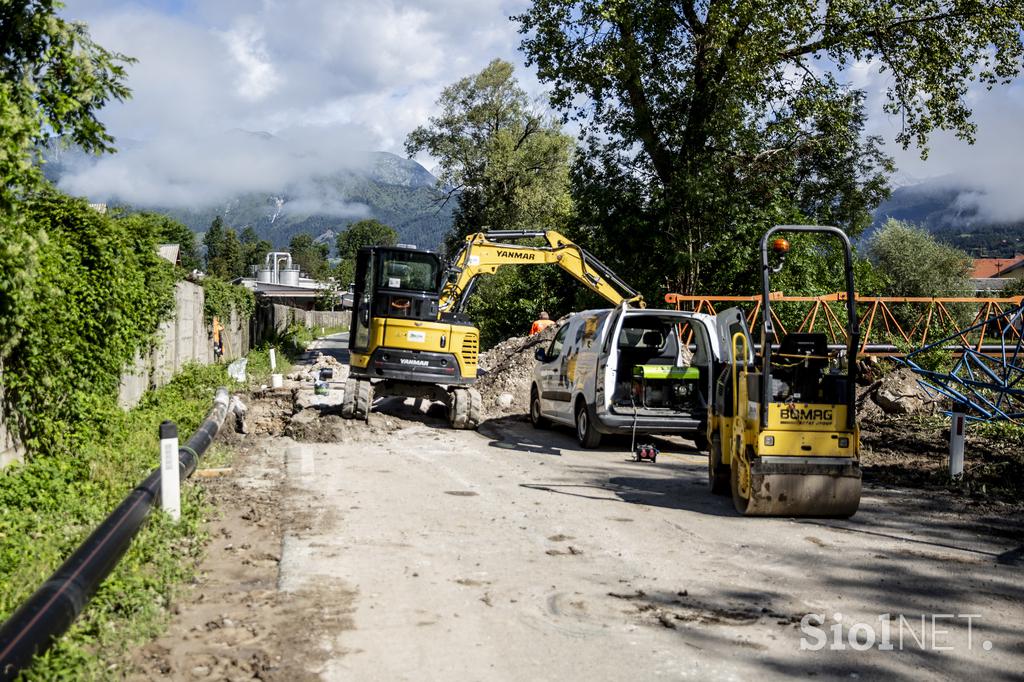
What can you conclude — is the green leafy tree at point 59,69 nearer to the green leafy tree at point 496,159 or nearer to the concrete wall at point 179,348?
the concrete wall at point 179,348

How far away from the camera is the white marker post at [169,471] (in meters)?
6.97

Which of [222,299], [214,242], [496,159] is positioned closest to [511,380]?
[222,299]

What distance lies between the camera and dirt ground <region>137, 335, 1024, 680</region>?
Result: 4.79 m

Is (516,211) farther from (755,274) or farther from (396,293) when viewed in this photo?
(396,293)

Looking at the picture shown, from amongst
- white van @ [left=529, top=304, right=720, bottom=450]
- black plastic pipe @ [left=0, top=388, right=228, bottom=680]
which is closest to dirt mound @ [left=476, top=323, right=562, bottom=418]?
white van @ [left=529, top=304, right=720, bottom=450]

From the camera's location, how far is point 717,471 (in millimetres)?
Answer: 9570

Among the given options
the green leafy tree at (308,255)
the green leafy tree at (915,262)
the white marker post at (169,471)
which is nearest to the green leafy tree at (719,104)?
the white marker post at (169,471)

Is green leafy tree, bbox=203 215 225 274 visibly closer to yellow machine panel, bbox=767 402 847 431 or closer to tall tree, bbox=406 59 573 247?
tall tree, bbox=406 59 573 247

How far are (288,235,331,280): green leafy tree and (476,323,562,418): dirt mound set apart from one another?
13312 centimetres

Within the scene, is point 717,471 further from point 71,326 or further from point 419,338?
point 71,326

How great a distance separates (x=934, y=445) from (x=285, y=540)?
9.77 m

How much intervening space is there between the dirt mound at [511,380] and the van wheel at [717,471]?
329 inches

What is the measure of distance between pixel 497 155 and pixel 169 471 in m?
42.8

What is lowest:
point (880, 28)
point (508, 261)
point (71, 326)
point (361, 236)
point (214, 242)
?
point (71, 326)
